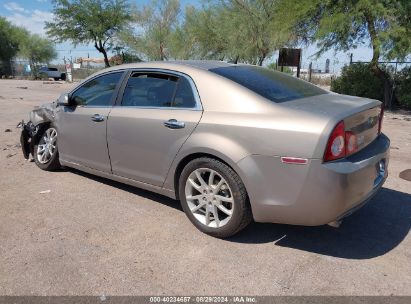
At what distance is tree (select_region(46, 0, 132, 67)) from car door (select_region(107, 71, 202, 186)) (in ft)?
95.2

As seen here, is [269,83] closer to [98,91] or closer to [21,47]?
[98,91]

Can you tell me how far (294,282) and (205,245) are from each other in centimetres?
89

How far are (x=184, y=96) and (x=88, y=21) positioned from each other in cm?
3028

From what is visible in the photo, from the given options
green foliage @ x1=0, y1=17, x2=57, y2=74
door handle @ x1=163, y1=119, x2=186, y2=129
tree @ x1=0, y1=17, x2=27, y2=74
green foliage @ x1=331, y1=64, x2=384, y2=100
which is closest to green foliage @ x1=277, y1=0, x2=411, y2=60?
green foliage @ x1=331, y1=64, x2=384, y2=100

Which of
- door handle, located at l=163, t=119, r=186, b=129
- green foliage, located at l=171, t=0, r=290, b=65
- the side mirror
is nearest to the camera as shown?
door handle, located at l=163, t=119, r=186, b=129

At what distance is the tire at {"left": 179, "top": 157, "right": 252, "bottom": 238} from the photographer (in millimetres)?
3430

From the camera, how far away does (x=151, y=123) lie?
399 cm

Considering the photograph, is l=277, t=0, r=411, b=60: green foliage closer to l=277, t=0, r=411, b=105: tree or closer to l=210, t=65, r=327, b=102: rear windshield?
l=277, t=0, r=411, b=105: tree

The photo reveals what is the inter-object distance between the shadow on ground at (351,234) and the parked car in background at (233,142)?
0.42 meters

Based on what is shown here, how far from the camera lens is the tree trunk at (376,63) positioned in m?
12.5

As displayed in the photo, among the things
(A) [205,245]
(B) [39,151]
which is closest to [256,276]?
(A) [205,245]

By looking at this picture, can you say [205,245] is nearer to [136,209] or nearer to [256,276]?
[256,276]

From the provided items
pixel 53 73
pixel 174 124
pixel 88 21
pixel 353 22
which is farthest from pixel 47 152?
pixel 53 73

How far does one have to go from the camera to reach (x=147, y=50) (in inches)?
1495
